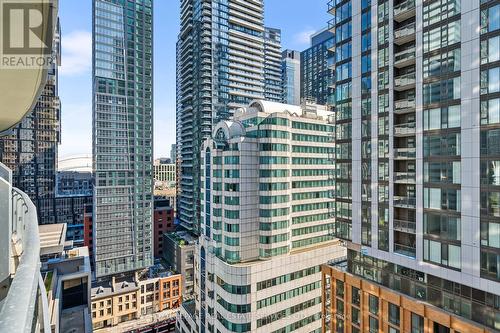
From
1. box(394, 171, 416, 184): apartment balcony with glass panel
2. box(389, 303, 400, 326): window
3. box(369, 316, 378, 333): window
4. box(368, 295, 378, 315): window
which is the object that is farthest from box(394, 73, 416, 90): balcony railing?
box(369, 316, 378, 333): window

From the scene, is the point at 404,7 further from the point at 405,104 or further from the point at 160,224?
the point at 160,224

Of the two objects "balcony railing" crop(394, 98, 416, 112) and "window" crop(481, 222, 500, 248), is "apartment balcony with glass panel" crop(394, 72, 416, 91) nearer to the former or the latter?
"balcony railing" crop(394, 98, 416, 112)

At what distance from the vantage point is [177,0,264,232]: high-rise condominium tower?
295 ft

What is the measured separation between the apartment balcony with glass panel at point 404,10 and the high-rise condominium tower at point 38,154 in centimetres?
9405

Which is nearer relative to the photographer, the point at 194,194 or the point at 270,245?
the point at 270,245

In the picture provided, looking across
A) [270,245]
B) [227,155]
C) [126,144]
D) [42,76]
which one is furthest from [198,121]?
[42,76]

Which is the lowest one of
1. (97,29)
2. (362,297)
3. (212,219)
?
(362,297)

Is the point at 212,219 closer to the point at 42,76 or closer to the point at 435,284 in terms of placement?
the point at 435,284

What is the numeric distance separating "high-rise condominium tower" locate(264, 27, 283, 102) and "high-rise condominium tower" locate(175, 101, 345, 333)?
283 feet

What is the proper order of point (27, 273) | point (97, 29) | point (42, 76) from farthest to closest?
1. point (97, 29)
2. point (42, 76)
3. point (27, 273)

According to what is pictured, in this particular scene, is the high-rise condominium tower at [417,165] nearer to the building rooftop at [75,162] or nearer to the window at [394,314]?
the window at [394,314]

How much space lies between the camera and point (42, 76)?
3955mm

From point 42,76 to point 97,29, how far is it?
8985 centimetres

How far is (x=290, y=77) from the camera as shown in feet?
479
